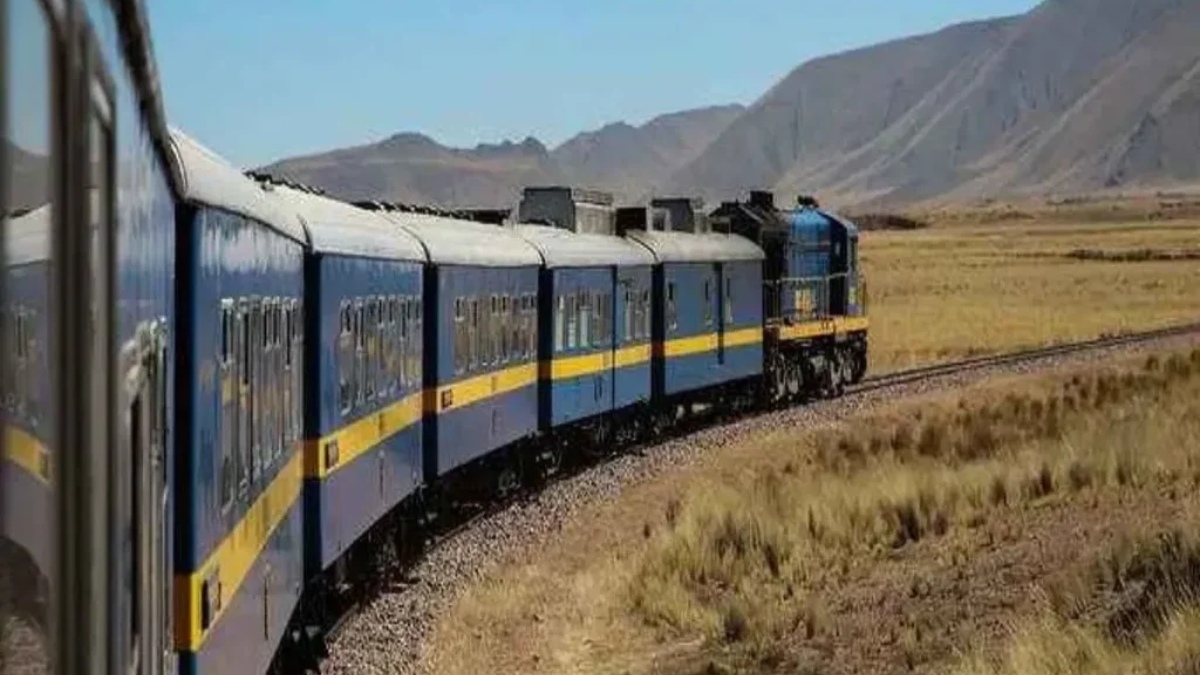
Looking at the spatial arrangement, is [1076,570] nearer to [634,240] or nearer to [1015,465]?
[1015,465]

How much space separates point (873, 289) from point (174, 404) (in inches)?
3845

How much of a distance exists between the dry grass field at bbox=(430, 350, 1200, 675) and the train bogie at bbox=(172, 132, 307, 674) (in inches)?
173

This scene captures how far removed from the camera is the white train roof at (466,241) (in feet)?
62.2

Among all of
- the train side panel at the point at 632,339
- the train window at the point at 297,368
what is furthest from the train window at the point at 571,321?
the train window at the point at 297,368

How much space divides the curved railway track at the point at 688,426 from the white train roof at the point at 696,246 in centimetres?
288

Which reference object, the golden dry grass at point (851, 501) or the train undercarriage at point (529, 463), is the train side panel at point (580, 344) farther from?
the golden dry grass at point (851, 501)

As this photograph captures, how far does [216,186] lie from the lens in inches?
303

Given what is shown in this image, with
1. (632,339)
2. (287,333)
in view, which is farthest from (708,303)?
(287,333)

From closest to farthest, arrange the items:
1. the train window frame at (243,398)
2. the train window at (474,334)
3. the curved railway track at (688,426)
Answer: the train window frame at (243,398), the curved railway track at (688,426), the train window at (474,334)

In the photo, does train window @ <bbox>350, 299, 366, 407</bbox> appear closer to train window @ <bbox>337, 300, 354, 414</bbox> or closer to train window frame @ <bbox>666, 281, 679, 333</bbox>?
train window @ <bbox>337, 300, 354, 414</bbox>

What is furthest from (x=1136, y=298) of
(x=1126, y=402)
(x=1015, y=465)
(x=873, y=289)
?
(x=1015, y=465)

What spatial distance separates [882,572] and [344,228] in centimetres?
659

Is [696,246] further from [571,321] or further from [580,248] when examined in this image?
[571,321]

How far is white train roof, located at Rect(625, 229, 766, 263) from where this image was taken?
3159cm
